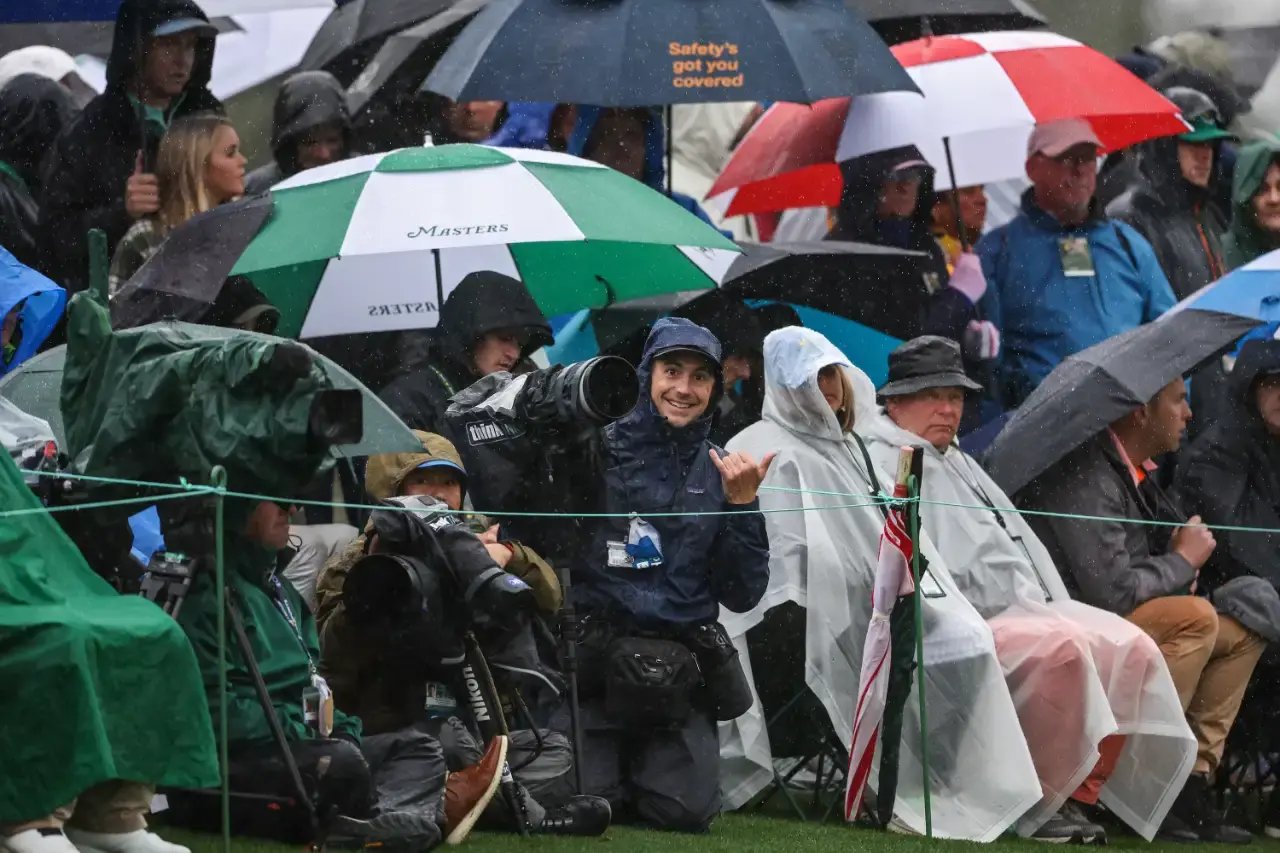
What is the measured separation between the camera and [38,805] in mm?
6008

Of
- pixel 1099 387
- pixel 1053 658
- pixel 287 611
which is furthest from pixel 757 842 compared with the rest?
pixel 1099 387

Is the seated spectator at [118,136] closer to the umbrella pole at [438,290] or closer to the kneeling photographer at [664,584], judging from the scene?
the umbrella pole at [438,290]

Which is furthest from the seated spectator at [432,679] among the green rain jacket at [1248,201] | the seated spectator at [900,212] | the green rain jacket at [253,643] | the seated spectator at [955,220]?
the green rain jacket at [1248,201]

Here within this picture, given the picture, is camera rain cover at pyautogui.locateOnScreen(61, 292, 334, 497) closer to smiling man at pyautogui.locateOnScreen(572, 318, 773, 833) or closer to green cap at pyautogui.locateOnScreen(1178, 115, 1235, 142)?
smiling man at pyautogui.locateOnScreen(572, 318, 773, 833)

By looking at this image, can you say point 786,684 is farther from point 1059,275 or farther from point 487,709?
point 1059,275

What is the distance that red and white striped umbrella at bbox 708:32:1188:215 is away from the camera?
38.7 feet

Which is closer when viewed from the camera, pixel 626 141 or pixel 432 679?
pixel 432 679

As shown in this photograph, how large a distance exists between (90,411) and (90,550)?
373mm

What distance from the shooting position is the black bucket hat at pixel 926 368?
9.73 metres

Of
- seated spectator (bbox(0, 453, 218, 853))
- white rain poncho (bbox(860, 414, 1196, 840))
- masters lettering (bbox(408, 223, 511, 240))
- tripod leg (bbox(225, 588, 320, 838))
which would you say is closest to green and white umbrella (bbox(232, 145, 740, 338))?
masters lettering (bbox(408, 223, 511, 240))

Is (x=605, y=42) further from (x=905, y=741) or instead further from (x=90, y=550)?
(x=90, y=550)

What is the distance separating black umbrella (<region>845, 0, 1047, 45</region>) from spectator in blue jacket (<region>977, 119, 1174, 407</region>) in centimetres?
125

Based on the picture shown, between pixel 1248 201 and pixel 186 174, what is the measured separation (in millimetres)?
5570

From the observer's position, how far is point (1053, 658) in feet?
30.0
